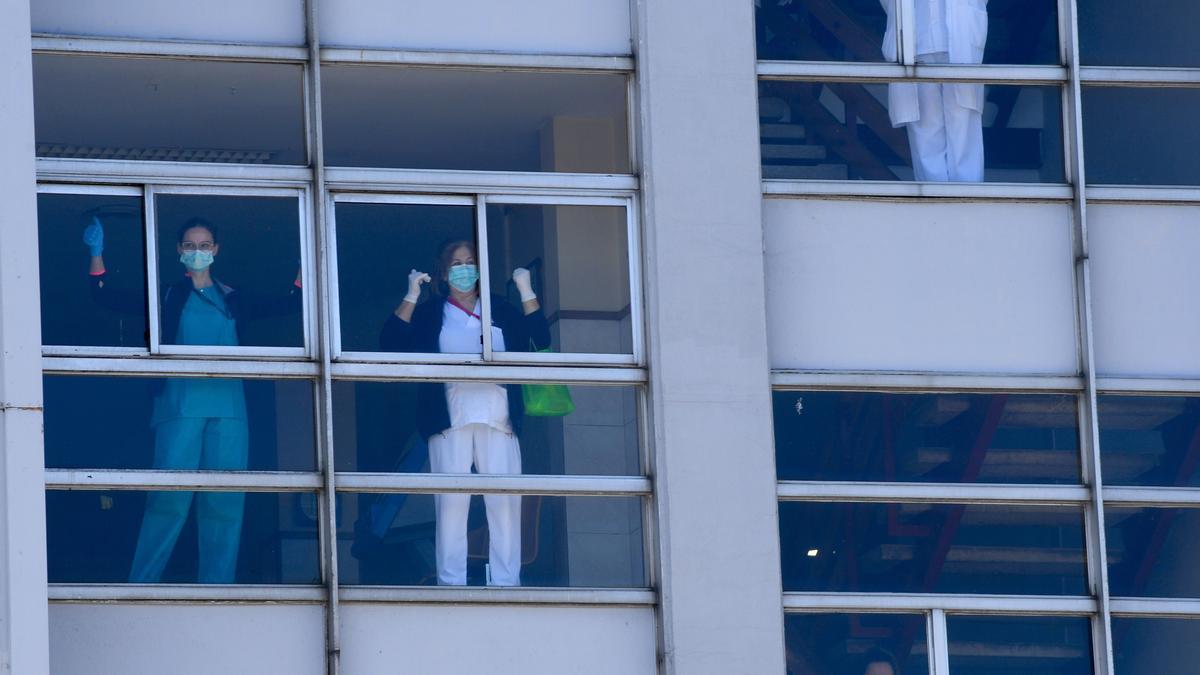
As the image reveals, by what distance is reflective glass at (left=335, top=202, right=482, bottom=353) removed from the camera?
11.9 metres

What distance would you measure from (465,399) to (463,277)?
69 centimetres

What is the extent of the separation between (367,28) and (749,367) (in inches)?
114

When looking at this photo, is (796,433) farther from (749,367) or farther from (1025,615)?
(1025,615)

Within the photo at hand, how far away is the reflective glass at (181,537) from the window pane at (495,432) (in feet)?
1.75

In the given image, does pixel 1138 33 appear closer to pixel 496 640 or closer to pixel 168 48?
pixel 496 640

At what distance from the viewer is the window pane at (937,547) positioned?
12023 millimetres

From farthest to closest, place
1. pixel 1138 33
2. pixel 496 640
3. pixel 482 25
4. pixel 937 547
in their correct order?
pixel 1138 33 → pixel 482 25 → pixel 937 547 → pixel 496 640

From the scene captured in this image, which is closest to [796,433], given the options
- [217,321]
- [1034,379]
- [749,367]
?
[749,367]

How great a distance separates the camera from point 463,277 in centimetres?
1202

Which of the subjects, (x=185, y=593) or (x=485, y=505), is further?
(x=485, y=505)

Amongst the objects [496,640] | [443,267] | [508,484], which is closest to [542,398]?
[508,484]

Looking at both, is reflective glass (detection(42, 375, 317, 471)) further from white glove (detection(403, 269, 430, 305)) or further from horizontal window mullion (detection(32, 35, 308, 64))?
horizontal window mullion (detection(32, 35, 308, 64))

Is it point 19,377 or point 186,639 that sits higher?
point 19,377

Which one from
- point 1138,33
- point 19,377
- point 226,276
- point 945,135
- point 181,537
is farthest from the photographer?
point 1138,33
